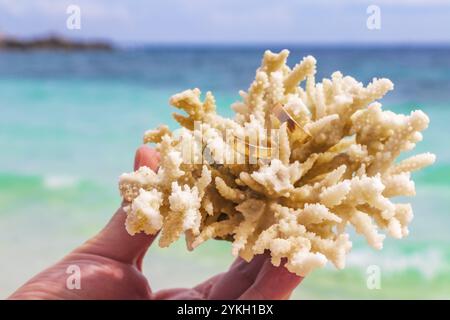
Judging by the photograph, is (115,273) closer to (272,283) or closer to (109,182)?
(272,283)

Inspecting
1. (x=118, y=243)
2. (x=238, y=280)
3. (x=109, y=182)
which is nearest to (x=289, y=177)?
(x=238, y=280)

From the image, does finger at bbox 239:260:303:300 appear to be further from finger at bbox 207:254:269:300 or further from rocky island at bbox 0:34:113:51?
rocky island at bbox 0:34:113:51

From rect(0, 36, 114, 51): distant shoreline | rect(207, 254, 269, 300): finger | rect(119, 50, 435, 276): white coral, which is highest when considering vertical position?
rect(0, 36, 114, 51): distant shoreline

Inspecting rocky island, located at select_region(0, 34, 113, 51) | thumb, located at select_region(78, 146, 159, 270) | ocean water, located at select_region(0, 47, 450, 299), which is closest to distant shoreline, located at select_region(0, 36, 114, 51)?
rocky island, located at select_region(0, 34, 113, 51)

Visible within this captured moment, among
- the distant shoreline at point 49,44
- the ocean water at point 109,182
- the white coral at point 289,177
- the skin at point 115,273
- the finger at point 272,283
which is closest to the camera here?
the white coral at point 289,177

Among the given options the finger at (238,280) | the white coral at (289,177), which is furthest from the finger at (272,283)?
the finger at (238,280)

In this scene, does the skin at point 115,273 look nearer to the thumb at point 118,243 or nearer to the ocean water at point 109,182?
the thumb at point 118,243
